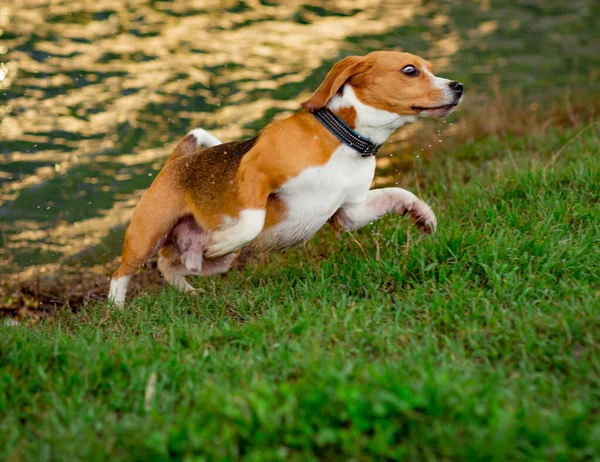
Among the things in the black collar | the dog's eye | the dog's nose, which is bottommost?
the black collar

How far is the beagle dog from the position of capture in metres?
4.34

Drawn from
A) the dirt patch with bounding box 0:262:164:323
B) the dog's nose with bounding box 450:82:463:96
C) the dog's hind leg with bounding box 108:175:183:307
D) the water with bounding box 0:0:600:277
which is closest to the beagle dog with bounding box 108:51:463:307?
the dog's nose with bounding box 450:82:463:96

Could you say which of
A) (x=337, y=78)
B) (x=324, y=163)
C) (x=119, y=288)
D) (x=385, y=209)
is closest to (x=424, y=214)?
(x=385, y=209)

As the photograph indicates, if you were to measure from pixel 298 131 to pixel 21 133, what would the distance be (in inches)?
208

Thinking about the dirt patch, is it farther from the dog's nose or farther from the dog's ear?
the dog's nose

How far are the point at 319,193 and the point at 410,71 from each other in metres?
0.93

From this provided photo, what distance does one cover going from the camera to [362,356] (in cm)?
344

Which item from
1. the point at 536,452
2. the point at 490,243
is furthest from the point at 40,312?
the point at 536,452

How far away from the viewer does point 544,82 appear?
35.8ft

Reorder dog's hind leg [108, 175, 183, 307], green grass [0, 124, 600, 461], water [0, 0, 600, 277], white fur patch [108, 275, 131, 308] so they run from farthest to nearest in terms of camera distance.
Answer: water [0, 0, 600, 277]
white fur patch [108, 275, 131, 308]
dog's hind leg [108, 175, 183, 307]
green grass [0, 124, 600, 461]

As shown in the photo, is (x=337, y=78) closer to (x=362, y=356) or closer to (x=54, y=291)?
(x=362, y=356)

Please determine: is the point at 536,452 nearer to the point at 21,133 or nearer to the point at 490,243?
the point at 490,243

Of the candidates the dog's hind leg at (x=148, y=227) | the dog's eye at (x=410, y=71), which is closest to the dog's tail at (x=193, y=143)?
the dog's hind leg at (x=148, y=227)

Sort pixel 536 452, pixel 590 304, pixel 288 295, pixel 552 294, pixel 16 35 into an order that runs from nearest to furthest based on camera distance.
A: 1. pixel 536 452
2. pixel 590 304
3. pixel 552 294
4. pixel 288 295
5. pixel 16 35
